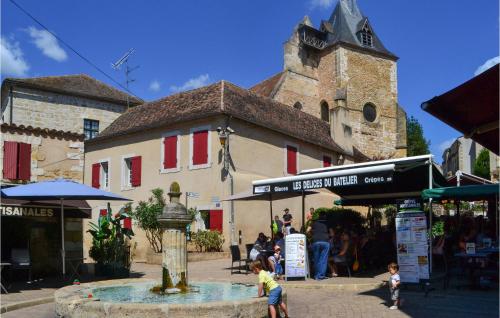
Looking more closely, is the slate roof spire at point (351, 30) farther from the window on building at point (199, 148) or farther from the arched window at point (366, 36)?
the window on building at point (199, 148)

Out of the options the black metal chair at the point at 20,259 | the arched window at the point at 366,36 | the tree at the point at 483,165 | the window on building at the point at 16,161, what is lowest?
the black metal chair at the point at 20,259

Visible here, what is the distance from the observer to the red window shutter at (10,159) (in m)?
15.3

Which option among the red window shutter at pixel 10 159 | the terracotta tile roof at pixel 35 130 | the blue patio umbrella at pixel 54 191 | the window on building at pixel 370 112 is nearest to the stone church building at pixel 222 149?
the window on building at pixel 370 112

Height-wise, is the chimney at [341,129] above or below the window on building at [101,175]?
above

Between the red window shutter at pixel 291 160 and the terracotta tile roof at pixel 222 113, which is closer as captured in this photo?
the terracotta tile roof at pixel 222 113

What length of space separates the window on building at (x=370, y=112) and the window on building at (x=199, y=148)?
1861 centimetres


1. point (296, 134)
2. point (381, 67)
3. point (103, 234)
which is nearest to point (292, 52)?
point (381, 67)

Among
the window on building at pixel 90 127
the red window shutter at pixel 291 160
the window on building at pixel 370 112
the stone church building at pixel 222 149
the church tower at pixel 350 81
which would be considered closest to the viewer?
the stone church building at pixel 222 149

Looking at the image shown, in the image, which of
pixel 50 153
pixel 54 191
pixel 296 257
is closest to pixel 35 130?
pixel 50 153

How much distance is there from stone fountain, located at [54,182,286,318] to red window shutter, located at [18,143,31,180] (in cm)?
776

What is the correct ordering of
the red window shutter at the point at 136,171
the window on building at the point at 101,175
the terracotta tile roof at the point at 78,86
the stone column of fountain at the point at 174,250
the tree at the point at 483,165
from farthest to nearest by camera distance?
the tree at the point at 483,165 < the terracotta tile roof at the point at 78,86 < the window on building at the point at 101,175 < the red window shutter at the point at 136,171 < the stone column of fountain at the point at 174,250

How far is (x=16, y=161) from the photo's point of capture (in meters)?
15.5

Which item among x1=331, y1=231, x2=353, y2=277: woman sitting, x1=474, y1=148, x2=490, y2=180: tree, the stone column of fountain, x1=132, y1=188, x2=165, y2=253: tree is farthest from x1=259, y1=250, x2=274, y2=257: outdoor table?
x1=474, y1=148, x2=490, y2=180: tree

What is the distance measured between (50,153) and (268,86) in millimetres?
20890
